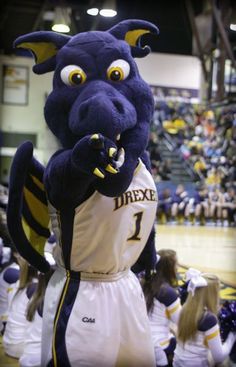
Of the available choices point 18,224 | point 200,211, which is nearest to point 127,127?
point 18,224

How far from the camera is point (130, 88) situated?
100cm

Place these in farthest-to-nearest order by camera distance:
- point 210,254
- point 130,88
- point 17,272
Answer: point 210,254 → point 17,272 → point 130,88

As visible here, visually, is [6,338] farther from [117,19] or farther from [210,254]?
[210,254]

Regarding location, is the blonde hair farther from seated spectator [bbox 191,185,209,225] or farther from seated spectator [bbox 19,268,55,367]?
seated spectator [bbox 191,185,209,225]

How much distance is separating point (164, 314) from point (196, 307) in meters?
0.20

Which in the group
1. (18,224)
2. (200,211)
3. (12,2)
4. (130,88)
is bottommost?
(200,211)

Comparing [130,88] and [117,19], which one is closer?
[130,88]

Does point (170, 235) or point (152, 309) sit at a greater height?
point (152, 309)

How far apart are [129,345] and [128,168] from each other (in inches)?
14.2

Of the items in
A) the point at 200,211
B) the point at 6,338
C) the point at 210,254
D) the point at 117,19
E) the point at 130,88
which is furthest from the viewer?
the point at 200,211

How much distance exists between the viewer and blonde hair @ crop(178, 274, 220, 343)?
1571 millimetres

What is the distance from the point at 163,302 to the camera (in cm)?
172

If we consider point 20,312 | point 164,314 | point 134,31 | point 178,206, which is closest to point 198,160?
point 178,206

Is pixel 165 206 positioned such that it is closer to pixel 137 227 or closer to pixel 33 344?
pixel 33 344
